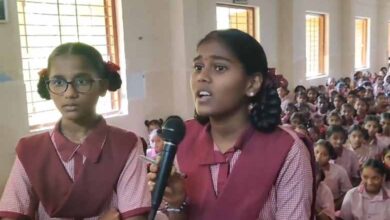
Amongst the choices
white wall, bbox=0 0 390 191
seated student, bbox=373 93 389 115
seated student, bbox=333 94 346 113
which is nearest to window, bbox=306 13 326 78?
white wall, bbox=0 0 390 191

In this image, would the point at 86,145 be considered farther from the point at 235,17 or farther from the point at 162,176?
the point at 235,17

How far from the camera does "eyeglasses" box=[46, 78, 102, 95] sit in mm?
1219

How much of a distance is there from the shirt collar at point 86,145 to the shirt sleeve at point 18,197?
0.11m

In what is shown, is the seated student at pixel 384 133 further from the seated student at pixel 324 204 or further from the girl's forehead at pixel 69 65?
the girl's forehead at pixel 69 65

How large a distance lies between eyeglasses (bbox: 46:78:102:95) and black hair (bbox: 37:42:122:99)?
50mm

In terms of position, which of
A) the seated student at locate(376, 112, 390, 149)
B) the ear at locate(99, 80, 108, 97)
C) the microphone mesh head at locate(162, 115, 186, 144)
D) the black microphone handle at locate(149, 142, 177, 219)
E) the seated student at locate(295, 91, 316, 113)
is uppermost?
the ear at locate(99, 80, 108, 97)

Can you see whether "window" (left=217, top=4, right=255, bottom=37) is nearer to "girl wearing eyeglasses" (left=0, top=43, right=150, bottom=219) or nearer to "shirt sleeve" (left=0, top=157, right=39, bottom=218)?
"girl wearing eyeglasses" (left=0, top=43, right=150, bottom=219)

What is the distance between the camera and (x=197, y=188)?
3.92 feet

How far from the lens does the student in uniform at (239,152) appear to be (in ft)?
3.68

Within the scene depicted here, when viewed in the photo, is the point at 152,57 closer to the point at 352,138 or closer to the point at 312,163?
the point at 352,138

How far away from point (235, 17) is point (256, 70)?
631cm

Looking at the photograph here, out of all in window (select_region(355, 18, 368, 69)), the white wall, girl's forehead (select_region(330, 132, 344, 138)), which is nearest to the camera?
the white wall

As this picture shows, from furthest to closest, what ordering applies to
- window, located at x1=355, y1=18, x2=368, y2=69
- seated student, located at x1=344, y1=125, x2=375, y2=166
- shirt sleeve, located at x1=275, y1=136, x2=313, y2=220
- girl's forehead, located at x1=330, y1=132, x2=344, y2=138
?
window, located at x1=355, y1=18, x2=368, y2=69
seated student, located at x1=344, y1=125, x2=375, y2=166
girl's forehead, located at x1=330, y1=132, x2=344, y2=138
shirt sleeve, located at x1=275, y1=136, x2=313, y2=220

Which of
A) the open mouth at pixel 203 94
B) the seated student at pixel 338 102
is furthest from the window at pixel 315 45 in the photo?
the open mouth at pixel 203 94
